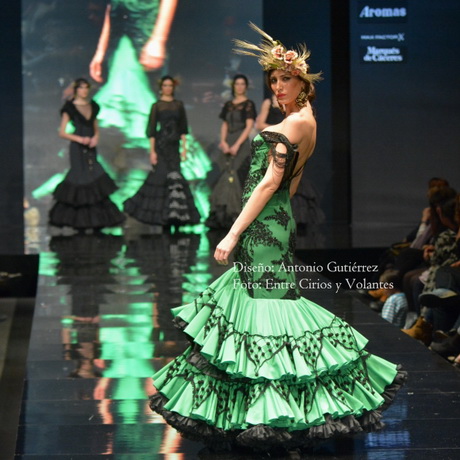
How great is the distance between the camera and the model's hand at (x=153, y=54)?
36.6ft

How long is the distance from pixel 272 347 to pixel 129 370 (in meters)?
1.33

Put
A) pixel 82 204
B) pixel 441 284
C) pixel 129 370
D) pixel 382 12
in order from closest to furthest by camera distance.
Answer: pixel 129 370
pixel 441 284
pixel 82 204
pixel 382 12

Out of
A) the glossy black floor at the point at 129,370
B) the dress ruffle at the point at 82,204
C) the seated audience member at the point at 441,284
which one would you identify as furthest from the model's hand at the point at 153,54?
the seated audience member at the point at 441,284

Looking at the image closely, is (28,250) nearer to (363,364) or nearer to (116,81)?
(116,81)

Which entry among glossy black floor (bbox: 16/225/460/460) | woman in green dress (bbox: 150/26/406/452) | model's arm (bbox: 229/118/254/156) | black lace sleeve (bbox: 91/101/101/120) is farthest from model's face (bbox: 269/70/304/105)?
black lace sleeve (bbox: 91/101/101/120)

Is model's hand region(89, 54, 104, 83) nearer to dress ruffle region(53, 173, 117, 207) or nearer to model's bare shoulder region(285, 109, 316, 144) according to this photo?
dress ruffle region(53, 173, 117, 207)

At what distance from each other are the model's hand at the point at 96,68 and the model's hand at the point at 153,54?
44 cm

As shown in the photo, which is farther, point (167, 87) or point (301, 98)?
point (167, 87)

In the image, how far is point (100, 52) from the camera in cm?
1110

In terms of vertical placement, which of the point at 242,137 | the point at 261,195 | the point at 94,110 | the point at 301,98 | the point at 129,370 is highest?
the point at 94,110

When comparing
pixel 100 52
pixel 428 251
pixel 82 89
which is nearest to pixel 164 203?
pixel 82 89

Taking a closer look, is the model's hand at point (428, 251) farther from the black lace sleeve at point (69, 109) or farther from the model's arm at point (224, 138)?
the black lace sleeve at point (69, 109)

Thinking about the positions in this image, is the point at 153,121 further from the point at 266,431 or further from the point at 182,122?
the point at 266,431

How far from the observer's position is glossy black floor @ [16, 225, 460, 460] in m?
3.08
